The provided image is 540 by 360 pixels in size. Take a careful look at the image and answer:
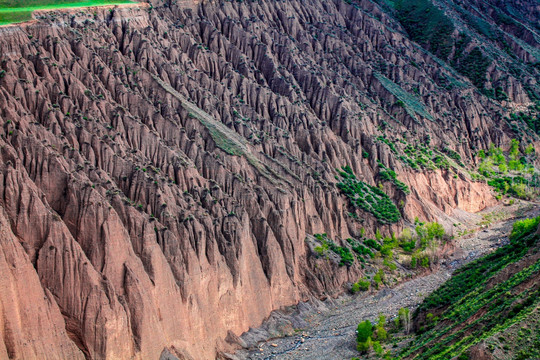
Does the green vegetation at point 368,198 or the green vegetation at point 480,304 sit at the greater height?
the green vegetation at point 480,304

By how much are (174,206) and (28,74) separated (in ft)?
54.2

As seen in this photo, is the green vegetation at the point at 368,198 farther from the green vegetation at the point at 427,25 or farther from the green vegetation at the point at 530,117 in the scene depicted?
the green vegetation at the point at 427,25

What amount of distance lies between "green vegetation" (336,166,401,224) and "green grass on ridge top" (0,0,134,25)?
2842 cm

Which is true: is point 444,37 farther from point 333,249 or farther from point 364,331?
point 364,331

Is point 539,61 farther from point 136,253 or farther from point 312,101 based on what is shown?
point 136,253

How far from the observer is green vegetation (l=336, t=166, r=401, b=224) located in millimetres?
78125

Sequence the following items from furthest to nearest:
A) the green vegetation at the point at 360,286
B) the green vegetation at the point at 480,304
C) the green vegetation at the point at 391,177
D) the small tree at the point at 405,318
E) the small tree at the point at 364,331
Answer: the green vegetation at the point at 391,177 → the green vegetation at the point at 360,286 → the small tree at the point at 405,318 → the small tree at the point at 364,331 → the green vegetation at the point at 480,304

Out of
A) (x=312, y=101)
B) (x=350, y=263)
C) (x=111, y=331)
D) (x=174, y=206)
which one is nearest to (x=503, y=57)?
(x=312, y=101)

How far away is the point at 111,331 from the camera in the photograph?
5025 centimetres

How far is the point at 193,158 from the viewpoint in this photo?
69812mm

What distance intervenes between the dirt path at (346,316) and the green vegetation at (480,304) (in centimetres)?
449

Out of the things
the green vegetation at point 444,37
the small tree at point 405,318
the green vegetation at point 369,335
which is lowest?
the green vegetation at point 369,335

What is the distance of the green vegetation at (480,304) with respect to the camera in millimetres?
45094

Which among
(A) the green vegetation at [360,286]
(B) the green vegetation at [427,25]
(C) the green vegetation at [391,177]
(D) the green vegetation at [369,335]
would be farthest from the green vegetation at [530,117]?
(D) the green vegetation at [369,335]
